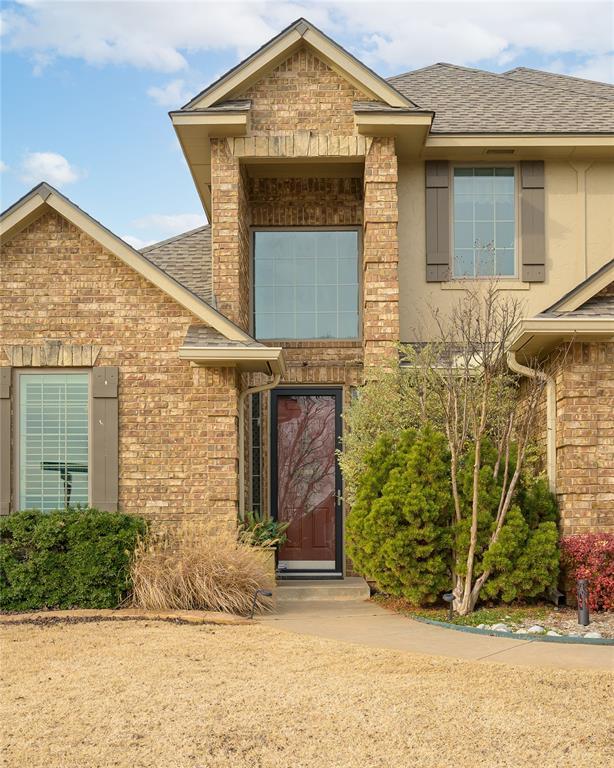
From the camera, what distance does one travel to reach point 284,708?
19.6 ft

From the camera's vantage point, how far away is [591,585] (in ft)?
32.4

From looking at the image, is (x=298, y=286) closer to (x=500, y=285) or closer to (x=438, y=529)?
(x=500, y=285)

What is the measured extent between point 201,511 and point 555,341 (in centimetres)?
455

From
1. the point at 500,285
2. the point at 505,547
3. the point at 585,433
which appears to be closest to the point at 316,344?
the point at 500,285

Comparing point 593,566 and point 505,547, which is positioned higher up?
point 505,547

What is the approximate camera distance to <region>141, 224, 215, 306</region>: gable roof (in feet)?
44.5

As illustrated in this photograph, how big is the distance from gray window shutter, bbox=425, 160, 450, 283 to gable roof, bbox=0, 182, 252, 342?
338 centimetres

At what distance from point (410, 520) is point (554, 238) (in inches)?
215

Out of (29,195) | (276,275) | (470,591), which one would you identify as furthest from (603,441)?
(29,195)

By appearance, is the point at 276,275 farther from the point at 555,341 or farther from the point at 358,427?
the point at 555,341

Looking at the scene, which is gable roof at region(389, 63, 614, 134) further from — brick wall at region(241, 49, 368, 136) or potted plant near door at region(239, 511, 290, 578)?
potted plant near door at region(239, 511, 290, 578)

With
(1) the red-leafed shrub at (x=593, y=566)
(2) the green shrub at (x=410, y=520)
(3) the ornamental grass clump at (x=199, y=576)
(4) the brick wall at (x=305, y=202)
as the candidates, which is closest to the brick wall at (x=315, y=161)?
(4) the brick wall at (x=305, y=202)

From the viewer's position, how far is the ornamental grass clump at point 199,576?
963 cm

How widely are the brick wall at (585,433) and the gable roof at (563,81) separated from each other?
626 centimetres
